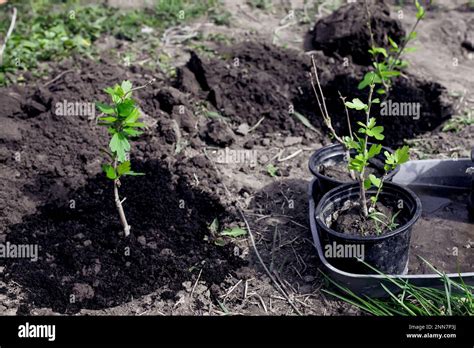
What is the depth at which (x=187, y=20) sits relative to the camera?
7191 mm

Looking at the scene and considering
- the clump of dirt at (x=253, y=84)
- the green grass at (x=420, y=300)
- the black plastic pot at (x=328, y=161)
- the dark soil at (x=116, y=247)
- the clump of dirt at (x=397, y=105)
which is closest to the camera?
the green grass at (x=420, y=300)

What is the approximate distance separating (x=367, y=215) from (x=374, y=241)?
1.08ft

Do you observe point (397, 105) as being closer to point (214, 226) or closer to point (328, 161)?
point (328, 161)

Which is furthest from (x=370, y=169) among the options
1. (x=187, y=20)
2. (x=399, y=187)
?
(x=187, y=20)

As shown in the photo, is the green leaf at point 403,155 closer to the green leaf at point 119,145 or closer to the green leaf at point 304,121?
the green leaf at point 119,145

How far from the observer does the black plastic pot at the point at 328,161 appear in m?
4.46

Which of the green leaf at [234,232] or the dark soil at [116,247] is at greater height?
the green leaf at [234,232]

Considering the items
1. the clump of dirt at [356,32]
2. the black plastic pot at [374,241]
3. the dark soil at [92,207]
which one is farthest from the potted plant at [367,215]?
the clump of dirt at [356,32]

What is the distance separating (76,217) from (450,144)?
300 centimetres

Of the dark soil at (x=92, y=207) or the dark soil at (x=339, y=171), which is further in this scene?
the dark soil at (x=339, y=171)

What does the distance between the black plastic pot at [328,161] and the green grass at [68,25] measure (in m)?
2.79

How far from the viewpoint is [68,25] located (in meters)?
6.87

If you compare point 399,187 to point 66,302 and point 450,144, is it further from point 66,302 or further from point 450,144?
point 66,302

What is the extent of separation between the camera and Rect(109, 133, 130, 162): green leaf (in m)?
3.80
